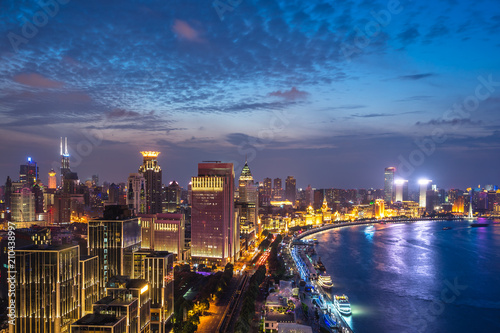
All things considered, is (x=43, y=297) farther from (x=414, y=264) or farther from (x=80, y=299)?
(x=414, y=264)

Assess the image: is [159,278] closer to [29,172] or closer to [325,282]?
[325,282]

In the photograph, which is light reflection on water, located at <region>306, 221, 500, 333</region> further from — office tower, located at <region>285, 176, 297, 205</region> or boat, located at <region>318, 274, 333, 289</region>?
office tower, located at <region>285, 176, 297, 205</region>

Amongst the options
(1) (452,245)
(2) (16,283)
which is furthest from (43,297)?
(1) (452,245)

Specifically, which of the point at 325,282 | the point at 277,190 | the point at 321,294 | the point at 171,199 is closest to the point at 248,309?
the point at 321,294

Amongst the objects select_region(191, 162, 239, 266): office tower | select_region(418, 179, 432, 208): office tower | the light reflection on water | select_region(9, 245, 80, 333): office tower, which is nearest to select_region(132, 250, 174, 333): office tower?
select_region(9, 245, 80, 333): office tower

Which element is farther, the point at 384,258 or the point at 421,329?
the point at 384,258

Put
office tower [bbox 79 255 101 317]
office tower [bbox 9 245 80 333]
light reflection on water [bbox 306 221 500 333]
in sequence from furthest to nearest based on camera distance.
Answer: light reflection on water [bbox 306 221 500 333] → office tower [bbox 79 255 101 317] → office tower [bbox 9 245 80 333]
